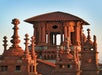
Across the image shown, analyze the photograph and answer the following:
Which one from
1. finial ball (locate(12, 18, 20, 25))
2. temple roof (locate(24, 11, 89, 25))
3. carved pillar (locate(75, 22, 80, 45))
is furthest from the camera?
carved pillar (locate(75, 22, 80, 45))

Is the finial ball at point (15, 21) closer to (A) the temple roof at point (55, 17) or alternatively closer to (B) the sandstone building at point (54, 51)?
(B) the sandstone building at point (54, 51)

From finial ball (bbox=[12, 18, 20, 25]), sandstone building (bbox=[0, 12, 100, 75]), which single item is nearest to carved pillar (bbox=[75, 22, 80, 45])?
sandstone building (bbox=[0, 12, 100, 75])

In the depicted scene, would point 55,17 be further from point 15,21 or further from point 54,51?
point 15,21

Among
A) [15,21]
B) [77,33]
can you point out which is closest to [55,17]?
[77,33]

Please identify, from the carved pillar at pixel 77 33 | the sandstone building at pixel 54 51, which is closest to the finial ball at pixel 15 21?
the sandstone building at pixel 54 51

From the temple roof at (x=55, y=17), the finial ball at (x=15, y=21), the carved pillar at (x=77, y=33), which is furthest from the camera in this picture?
the carved pillar at (x=77, y=33)

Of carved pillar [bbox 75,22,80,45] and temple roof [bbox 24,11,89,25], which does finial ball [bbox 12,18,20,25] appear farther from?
carved pillar [bbox 75,22,80,45]

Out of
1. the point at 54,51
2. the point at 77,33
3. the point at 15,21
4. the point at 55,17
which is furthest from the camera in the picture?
the point at 77,33

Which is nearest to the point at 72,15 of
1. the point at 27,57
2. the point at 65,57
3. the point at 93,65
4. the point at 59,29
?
the point at 59,29

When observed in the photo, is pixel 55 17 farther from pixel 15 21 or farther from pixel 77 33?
pixel 15 21

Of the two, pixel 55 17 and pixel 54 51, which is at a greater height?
pixel 55 17

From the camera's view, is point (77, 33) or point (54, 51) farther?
point (77, 33)

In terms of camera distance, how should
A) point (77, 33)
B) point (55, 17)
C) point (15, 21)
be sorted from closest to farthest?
point (15, 21) → point (55, 17) → point (77, 33)

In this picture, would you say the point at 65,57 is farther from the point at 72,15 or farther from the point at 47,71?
the point at 72,15
